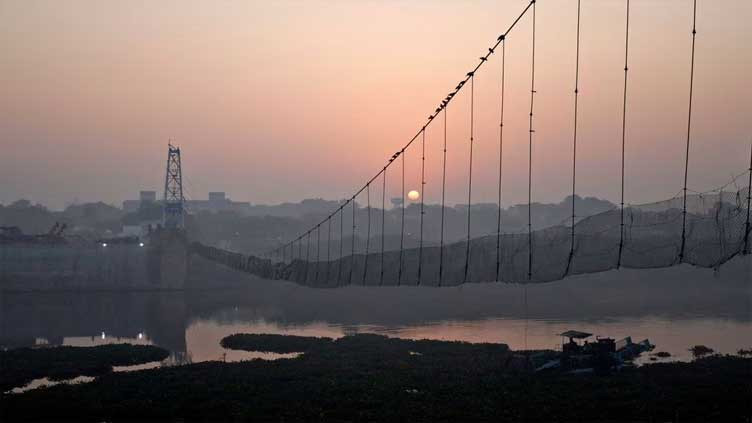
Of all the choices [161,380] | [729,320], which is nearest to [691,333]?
[729,320]

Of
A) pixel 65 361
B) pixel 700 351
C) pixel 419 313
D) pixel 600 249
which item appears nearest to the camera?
pixel 600 249

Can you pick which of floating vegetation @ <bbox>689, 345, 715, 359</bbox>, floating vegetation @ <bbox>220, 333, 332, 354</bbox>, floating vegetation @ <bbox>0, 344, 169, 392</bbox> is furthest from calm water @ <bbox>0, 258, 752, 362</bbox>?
floating vegetation @ <bbox>0, 344, 169, 392</bbox>

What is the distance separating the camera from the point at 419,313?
5444 centimetres

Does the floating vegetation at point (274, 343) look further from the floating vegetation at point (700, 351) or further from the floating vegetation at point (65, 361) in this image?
the floating vegetation at point (700, 351)

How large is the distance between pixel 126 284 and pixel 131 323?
22.2 meters

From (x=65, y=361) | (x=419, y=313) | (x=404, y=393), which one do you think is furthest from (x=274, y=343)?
(x=419, y=313)

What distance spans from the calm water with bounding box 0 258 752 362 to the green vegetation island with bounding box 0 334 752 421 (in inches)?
289

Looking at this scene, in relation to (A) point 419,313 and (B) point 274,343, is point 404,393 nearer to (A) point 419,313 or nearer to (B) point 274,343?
(B) point 274,343

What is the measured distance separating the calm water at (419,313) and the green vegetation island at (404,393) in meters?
7.35

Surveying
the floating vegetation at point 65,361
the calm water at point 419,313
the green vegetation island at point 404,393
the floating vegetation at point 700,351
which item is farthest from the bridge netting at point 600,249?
the floating vegetation at point 65,361

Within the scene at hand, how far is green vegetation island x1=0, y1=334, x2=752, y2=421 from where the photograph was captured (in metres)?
20.2

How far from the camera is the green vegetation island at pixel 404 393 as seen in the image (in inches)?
797

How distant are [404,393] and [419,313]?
105 feet

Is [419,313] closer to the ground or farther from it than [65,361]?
farther from it
